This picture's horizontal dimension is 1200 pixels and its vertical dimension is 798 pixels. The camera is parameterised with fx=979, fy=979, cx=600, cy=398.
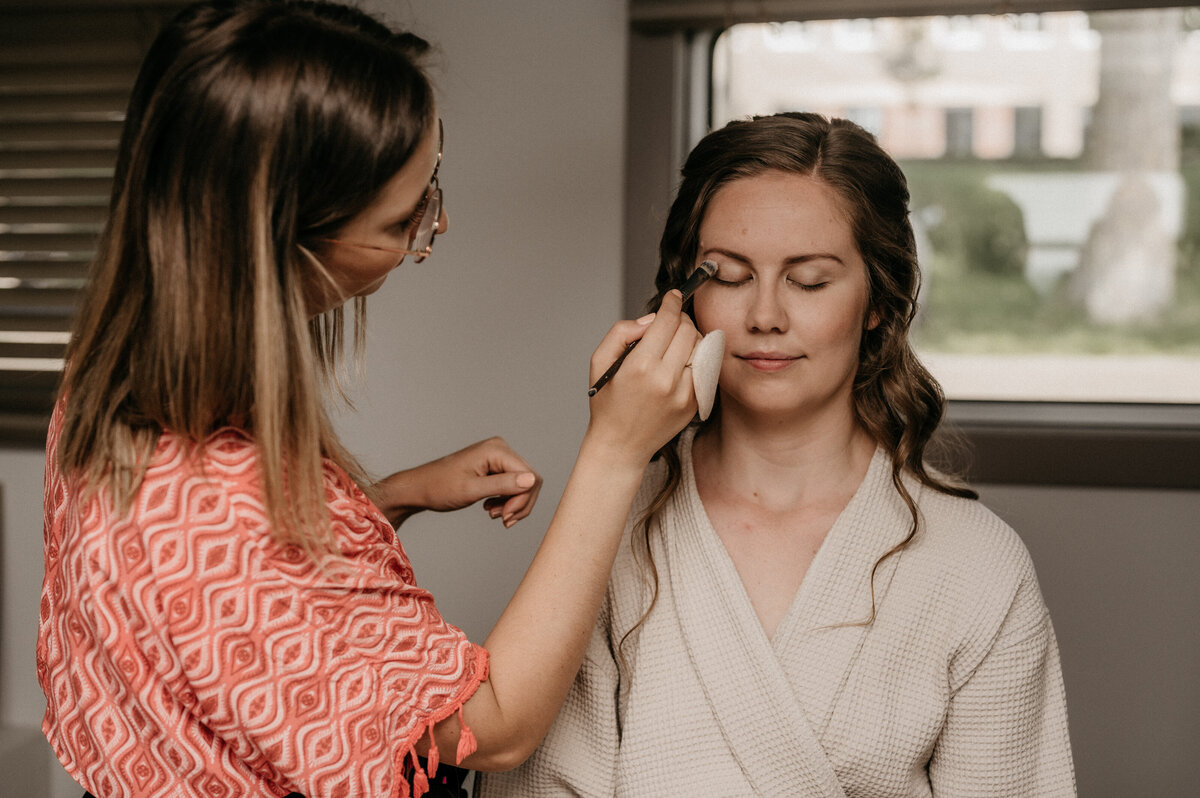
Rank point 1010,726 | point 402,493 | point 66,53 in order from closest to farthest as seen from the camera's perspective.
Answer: point 1010,726 < point 402,493 < point 66,53

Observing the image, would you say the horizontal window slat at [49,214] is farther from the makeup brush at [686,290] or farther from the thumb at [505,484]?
the makeup brush at [686,290]

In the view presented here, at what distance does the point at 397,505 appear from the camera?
48.3 inches

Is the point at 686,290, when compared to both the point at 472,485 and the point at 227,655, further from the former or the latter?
the point at 227,655

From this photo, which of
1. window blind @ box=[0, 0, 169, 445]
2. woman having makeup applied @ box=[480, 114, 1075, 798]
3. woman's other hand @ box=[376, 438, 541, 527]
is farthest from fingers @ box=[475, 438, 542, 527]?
window blind @ box=[0, 0, 169, 445]

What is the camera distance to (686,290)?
1051mm

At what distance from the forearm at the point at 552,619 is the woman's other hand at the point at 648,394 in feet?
0.06

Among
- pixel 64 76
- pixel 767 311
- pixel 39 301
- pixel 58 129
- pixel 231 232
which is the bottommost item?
pixel 39 301

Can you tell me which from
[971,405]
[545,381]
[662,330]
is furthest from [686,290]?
[971,405]

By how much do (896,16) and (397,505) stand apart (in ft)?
3.80

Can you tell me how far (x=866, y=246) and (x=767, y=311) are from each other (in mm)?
168

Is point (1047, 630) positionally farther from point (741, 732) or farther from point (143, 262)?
point (143, 262)

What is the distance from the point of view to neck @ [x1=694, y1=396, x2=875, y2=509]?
1.25 metres

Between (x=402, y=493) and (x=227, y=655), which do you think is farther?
(x=402, y=493)

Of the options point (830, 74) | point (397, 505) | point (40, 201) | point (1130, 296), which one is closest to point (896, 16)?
point (830, 74)
